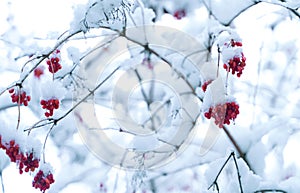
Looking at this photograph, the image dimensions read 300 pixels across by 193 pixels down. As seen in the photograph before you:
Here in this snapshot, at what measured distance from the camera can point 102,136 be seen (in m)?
3.45

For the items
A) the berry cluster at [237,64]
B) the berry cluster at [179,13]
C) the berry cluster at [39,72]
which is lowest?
the berry cluster at [237,64]

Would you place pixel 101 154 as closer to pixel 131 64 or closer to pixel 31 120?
pixel 31 120

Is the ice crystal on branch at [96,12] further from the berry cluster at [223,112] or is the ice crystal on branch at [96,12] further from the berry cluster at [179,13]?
the berry cluster at [179,13]

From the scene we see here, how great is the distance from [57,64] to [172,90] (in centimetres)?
101

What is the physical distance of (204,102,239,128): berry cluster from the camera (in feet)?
6.61

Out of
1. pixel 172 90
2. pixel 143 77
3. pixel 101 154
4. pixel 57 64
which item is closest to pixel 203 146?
pixel 172 90

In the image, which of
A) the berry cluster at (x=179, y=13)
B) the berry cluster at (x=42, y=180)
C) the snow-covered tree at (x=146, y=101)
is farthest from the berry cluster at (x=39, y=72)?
the berry cluster at (x=42, y=180)

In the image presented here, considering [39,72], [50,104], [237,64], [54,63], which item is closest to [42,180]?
[50,104]

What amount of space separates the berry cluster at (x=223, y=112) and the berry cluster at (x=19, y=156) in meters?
0.85

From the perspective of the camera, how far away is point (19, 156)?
78.7 inches

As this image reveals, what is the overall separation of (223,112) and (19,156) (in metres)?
0.98

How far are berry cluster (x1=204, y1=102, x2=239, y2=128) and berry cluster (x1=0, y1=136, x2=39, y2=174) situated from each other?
2.79 feet

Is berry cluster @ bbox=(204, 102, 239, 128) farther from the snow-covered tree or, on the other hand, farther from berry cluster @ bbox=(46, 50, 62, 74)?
berry cluster @ bbox=(46, 50, 62, 74)

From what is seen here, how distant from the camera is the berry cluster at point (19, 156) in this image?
1.99 metres
